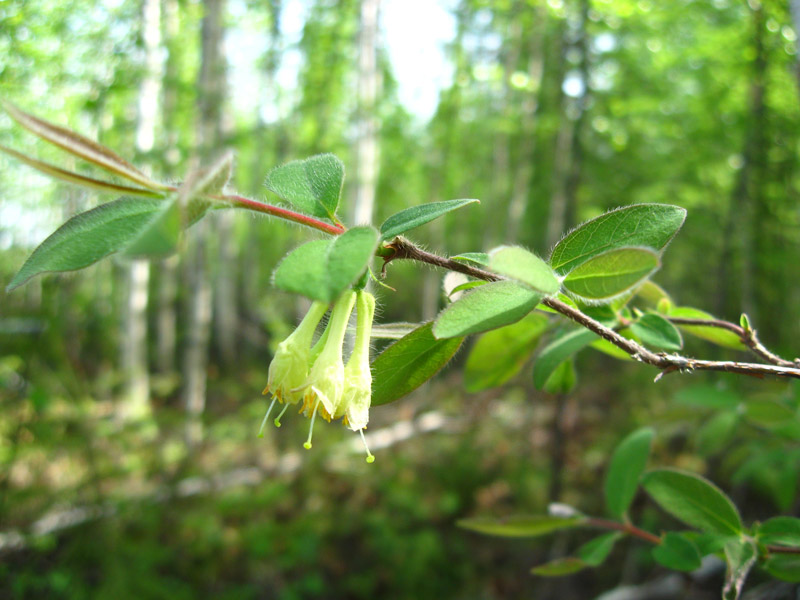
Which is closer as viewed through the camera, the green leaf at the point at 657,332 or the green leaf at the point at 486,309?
the green leaf at the point at 486,309

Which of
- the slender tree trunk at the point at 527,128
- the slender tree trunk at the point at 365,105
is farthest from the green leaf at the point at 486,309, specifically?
the slender tree trunk at the point at 527,128

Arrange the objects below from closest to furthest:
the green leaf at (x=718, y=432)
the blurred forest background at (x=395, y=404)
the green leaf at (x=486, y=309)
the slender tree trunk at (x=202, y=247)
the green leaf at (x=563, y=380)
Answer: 1. the green leaf at (x=486, y=309)
2. the green leaf at (x=563, y=380)
3. the green leaf at (x=718, y=432)
4. the blurred forest background at (x=395, y=404)
5. the slender tree trunk at (x=202, y=247)

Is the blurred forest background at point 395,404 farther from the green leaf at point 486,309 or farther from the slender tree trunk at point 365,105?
the green leaf at point 486,309

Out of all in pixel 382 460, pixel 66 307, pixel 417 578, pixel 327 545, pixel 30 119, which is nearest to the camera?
pixel 30 119

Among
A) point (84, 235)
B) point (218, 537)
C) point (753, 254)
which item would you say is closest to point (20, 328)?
point (218, 537)

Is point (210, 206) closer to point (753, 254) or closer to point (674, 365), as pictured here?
point (674, 365)

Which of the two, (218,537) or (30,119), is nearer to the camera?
(30,119)

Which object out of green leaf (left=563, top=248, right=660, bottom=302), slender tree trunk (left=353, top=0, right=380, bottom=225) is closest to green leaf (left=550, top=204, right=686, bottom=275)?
green leaf (left=563, top=248, right=660, bottom=302)
